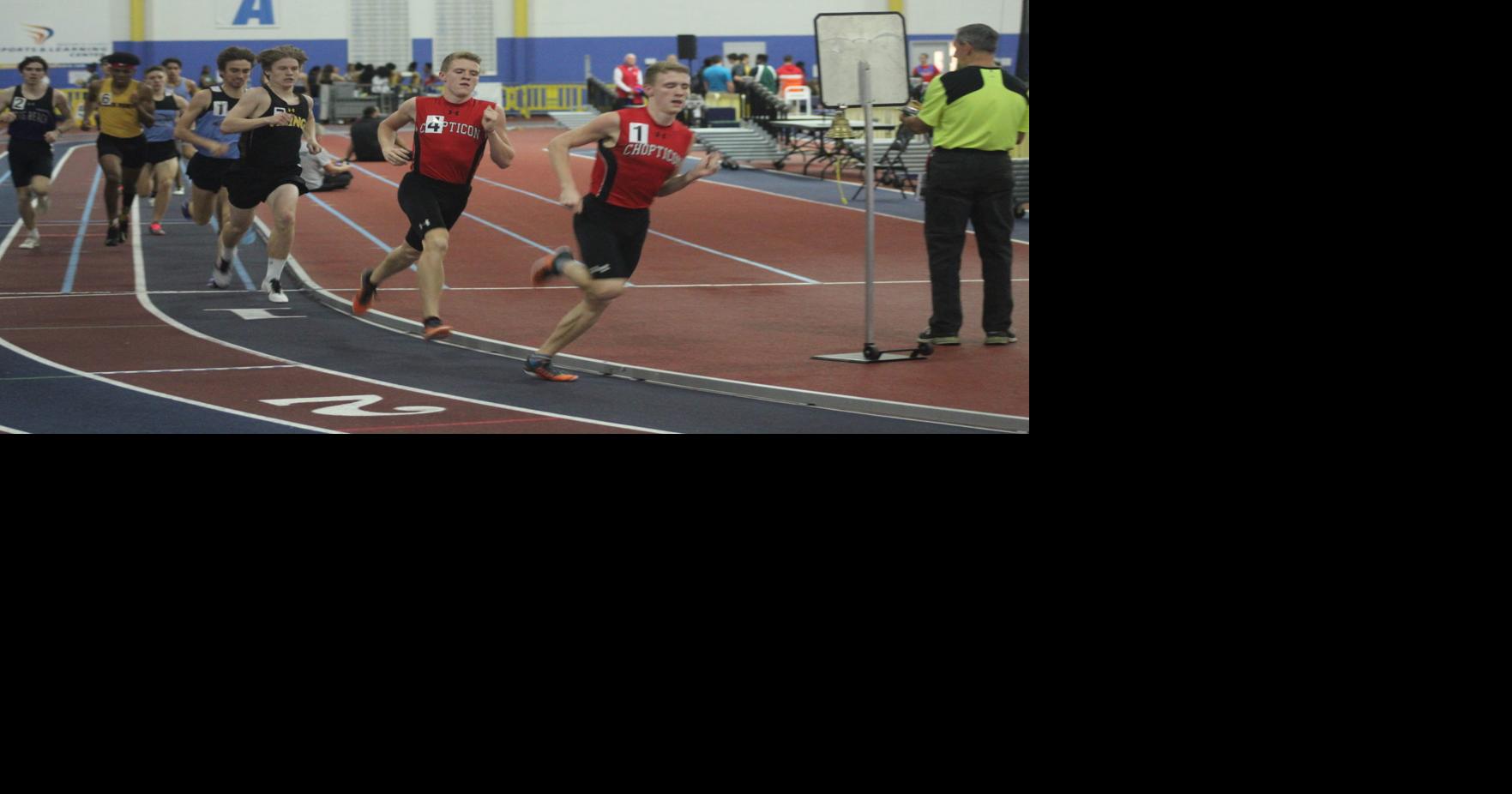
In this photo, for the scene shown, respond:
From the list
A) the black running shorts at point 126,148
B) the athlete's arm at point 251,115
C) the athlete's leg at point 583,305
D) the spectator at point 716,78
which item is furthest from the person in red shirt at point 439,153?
the spectator at point 716,78

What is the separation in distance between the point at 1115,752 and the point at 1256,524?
7.00ft

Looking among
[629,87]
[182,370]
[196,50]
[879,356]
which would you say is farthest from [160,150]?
[196,50]

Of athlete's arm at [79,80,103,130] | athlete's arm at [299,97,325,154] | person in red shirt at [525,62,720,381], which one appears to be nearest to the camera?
person in red shirt at [525,62,720,381]

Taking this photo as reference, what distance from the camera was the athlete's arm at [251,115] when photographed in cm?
1030

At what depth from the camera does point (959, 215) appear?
8766 millimetres

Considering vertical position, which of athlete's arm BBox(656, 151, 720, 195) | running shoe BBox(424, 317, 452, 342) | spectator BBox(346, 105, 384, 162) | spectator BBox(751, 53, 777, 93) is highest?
spectator BBox(751, 53, 777, 93)

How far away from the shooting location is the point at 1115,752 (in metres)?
3.48

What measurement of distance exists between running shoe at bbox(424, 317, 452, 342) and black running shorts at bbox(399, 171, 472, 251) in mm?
409

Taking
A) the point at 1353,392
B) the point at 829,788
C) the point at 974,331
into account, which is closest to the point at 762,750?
the point at 829,788

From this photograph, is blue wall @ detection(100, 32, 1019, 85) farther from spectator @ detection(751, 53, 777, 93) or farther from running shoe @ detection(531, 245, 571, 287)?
running shoe @ detection(531, 245, 571, 287)

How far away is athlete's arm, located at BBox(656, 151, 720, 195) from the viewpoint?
7207mm

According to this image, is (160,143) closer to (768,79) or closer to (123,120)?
(123,120)

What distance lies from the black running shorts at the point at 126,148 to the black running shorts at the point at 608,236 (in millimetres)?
7275

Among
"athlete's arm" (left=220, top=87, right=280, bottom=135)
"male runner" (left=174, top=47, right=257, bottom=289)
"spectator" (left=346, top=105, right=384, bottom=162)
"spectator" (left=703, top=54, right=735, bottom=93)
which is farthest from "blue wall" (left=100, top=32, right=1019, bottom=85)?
"athlete's arm" (left=220, top=87, right=280, bottom=135)
